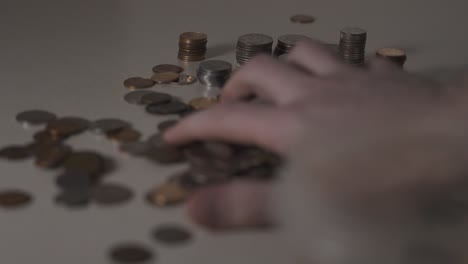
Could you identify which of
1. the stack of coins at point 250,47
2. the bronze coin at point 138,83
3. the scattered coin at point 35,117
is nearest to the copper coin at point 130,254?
the scattered coin at point 35,117

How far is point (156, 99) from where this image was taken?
1.24 meters

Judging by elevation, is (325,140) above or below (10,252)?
above

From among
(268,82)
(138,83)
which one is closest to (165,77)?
(138,83)

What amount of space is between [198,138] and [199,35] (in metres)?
0.50

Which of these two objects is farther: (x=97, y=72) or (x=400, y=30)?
(x=400, y=30)

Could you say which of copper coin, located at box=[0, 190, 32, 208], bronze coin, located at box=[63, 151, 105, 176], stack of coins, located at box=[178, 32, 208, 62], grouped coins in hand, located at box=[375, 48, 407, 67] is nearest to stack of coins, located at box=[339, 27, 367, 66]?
grouped coins in hand, located at box=[375, 48, 407, 67]

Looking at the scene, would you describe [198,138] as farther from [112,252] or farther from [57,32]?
[57,32]

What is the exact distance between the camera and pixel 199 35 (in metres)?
1.48

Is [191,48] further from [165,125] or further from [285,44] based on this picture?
[165,125]

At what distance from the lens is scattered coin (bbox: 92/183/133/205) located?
0.94m

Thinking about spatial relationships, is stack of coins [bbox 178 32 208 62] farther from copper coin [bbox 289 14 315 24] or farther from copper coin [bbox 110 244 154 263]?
copper coin [bbox 110 244 154 263]

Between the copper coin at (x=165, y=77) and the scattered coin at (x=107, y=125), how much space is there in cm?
19

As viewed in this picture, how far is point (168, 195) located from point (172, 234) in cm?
8

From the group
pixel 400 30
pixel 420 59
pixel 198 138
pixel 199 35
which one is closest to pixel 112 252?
pixel 198 138
